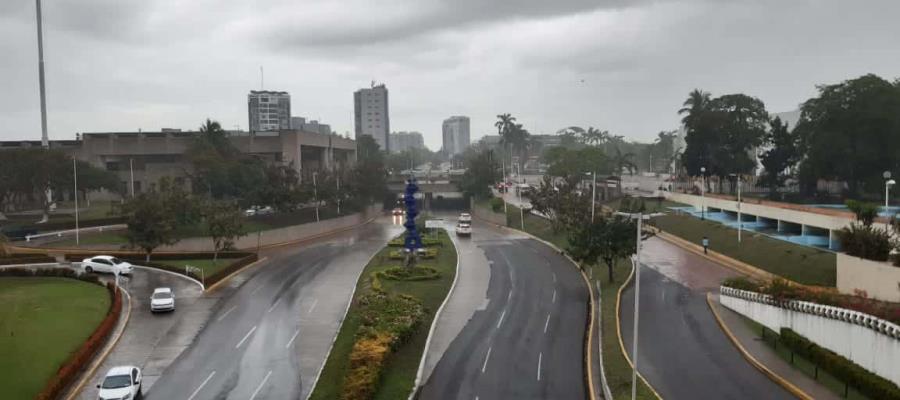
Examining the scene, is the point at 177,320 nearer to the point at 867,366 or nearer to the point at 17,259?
the point at 17,259

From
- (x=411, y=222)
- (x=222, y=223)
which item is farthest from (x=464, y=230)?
(x=222, y=223)

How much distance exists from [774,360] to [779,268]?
2091 cm

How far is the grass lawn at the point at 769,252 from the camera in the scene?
47281 mm

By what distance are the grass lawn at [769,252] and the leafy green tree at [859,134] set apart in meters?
14.7

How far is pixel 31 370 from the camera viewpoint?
30750mm

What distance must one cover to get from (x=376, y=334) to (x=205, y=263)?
3198cm

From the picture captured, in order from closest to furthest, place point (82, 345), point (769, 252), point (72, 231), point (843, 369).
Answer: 1. point (843, 369)
2. point (82, 345)
3. point (769, 252)
4. point (72, 231)

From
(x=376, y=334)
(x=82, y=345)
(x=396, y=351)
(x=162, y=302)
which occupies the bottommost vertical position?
(x=396, y=351)

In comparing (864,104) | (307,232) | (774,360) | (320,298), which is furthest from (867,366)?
(307,232)

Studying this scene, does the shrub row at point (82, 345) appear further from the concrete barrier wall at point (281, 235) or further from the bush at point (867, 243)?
the bush at point (867, 243)

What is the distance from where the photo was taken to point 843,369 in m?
29.1

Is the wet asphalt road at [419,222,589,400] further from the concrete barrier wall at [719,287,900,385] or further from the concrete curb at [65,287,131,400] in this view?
the concrete curb at [65,287,131,400]

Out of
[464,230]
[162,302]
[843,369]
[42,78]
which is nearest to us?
[843,369]

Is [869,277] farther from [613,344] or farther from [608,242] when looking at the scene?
[608,242]
